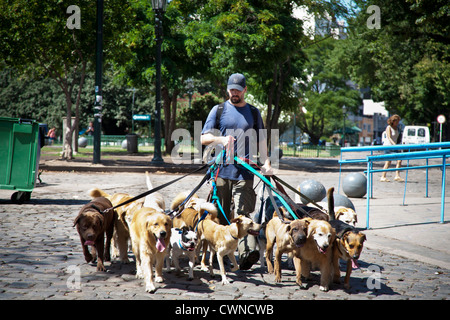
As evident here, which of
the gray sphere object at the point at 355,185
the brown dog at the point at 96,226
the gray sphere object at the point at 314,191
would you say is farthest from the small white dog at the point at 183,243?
the gray sphere object at the point at 355,185

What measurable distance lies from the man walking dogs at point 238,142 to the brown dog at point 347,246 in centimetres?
95

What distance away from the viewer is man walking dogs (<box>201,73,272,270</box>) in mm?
5586

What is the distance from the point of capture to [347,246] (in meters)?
4.76

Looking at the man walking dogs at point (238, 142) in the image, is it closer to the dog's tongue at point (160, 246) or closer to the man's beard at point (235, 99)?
the man's beard at point (235, 99)

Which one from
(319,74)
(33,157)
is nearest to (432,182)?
(33,157)

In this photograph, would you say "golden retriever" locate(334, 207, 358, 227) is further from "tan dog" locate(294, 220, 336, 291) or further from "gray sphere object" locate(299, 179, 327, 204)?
"gray sphere object" locate(299, 179, 327, 204)

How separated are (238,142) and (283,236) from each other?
126 centimetres

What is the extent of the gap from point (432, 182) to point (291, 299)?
50.9ft

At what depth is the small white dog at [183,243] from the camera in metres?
4.88

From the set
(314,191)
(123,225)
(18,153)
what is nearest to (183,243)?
(123,225)

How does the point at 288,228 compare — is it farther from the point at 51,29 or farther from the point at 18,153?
the point at 51,29

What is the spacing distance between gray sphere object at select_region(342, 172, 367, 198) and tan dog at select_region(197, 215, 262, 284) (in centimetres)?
764

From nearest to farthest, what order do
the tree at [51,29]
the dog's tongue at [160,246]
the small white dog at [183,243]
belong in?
the dog's tongue at [160,246] → the small white dog at [183,243] → the tree at [51,29]
